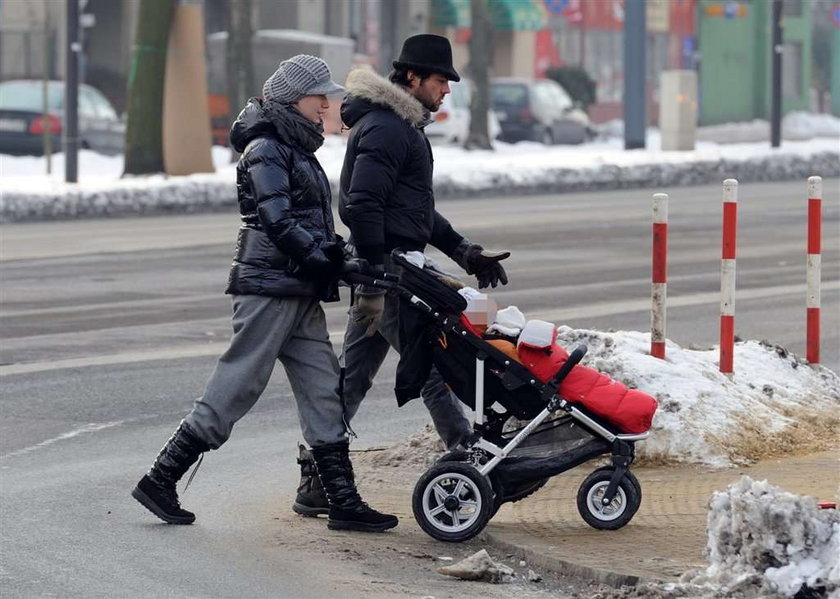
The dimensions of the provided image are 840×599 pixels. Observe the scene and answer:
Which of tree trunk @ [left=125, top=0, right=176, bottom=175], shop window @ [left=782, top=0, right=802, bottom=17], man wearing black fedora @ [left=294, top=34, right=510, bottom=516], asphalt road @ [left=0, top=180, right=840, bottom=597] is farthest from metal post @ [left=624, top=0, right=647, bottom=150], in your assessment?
man wearing black fedora @ [left=294, top=34, right=510, bottom=516]

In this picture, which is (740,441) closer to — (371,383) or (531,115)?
(371,383)

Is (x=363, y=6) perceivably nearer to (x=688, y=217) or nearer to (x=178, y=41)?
(x=178, y=41)

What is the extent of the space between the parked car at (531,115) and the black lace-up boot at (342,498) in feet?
123

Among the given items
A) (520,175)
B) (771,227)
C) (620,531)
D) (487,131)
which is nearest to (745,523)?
(620,531)

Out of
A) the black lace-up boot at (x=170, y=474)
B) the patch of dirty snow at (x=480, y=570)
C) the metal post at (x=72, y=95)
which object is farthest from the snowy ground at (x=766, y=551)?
the metal post at (x=72, y=95)

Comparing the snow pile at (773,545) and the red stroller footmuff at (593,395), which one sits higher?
the red stroller footmuff at (593,395)

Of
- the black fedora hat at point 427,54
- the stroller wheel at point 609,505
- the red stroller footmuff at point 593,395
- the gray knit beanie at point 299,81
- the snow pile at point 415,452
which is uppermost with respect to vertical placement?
the black fedora hat at point 427,54

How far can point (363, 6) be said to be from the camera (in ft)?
178

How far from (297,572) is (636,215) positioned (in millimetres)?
17986

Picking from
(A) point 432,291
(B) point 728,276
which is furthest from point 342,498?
(B) point 728,276

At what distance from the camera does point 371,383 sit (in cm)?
740

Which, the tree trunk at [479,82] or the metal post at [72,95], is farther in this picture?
the tree trunk at [479,82]

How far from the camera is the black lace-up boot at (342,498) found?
699 cm

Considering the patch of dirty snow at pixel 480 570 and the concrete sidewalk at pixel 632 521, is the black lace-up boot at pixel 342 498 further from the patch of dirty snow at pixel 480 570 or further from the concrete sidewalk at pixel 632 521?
the patch of dirty snow at pixel 480 570
